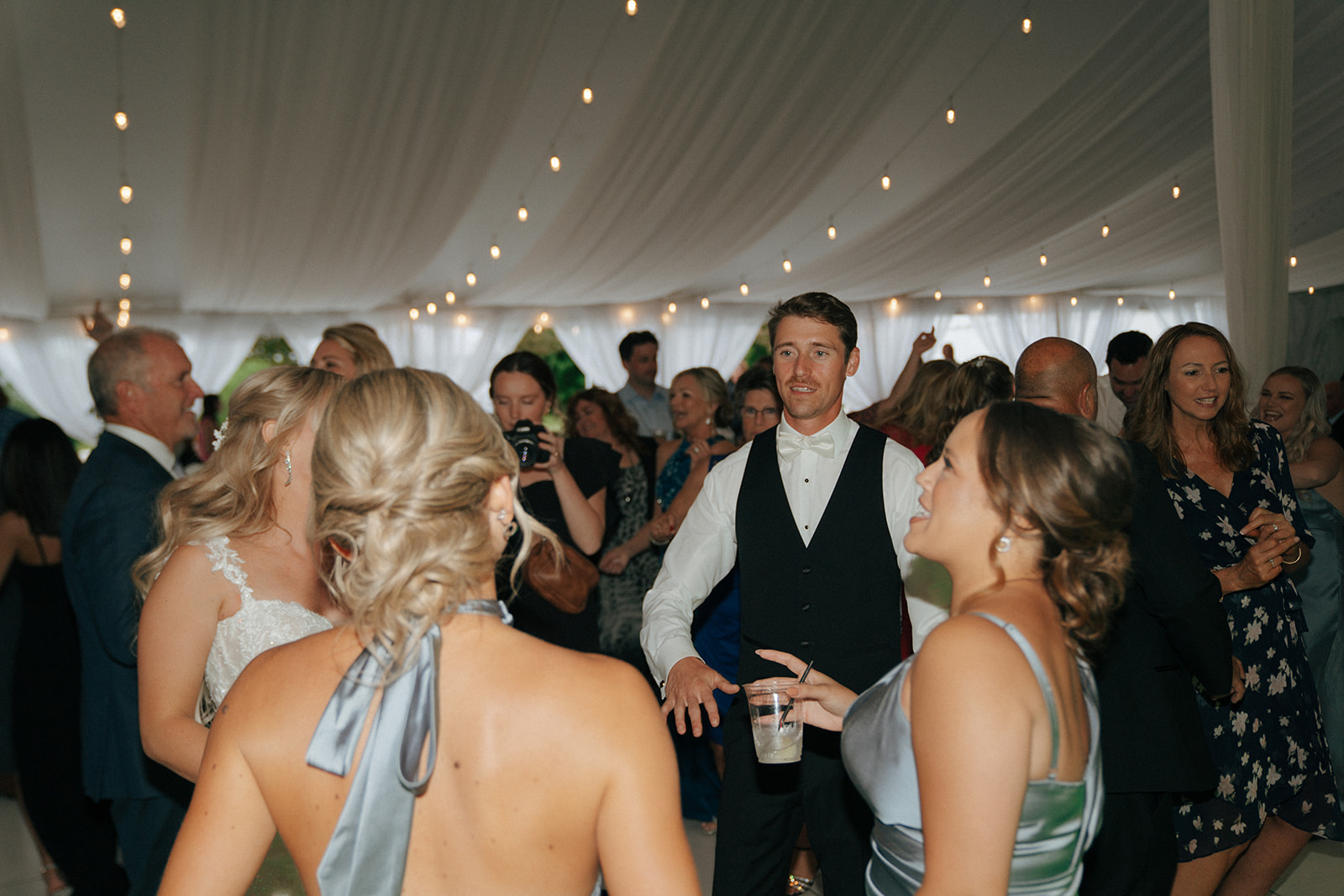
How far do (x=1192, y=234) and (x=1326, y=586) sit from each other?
7339mm

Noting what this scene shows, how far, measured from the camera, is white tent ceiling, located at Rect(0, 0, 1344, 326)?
17.1ft

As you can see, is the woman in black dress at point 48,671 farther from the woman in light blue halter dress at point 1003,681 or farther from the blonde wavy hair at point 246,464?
the woman in light blue halter dress at point 1003,681

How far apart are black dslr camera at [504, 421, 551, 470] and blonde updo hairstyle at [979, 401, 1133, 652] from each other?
1.64 m

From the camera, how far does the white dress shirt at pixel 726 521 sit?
2.12 m

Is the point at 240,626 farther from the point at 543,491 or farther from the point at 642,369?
the point at 642,369

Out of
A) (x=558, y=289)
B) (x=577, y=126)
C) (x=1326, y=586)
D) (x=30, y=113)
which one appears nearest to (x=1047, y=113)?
(x=577, y=126)

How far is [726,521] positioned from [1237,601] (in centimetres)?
136

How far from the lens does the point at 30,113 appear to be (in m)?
5.55

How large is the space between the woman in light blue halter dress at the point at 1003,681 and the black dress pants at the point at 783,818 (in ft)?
2.41

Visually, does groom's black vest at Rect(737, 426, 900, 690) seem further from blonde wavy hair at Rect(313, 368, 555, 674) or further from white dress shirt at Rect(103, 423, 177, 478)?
white dress shirt at Rect(103, 423, 177, 478)

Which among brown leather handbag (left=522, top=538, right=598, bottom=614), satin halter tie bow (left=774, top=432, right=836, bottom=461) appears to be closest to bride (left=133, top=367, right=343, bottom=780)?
brown leather handbag (left=522, top=538, right=598, bottom=614)

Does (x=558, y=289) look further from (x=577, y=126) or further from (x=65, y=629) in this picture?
(x=65, y=629)

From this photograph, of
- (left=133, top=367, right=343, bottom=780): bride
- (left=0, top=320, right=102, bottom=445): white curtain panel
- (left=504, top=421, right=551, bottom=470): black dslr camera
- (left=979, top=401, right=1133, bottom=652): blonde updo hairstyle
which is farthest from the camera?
(left=0, top=320, right=102, bottom=445): white curtain panel

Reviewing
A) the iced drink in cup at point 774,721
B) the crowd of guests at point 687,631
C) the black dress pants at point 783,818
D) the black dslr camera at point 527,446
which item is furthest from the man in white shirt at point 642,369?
the iced drink in cup at point 774,721
